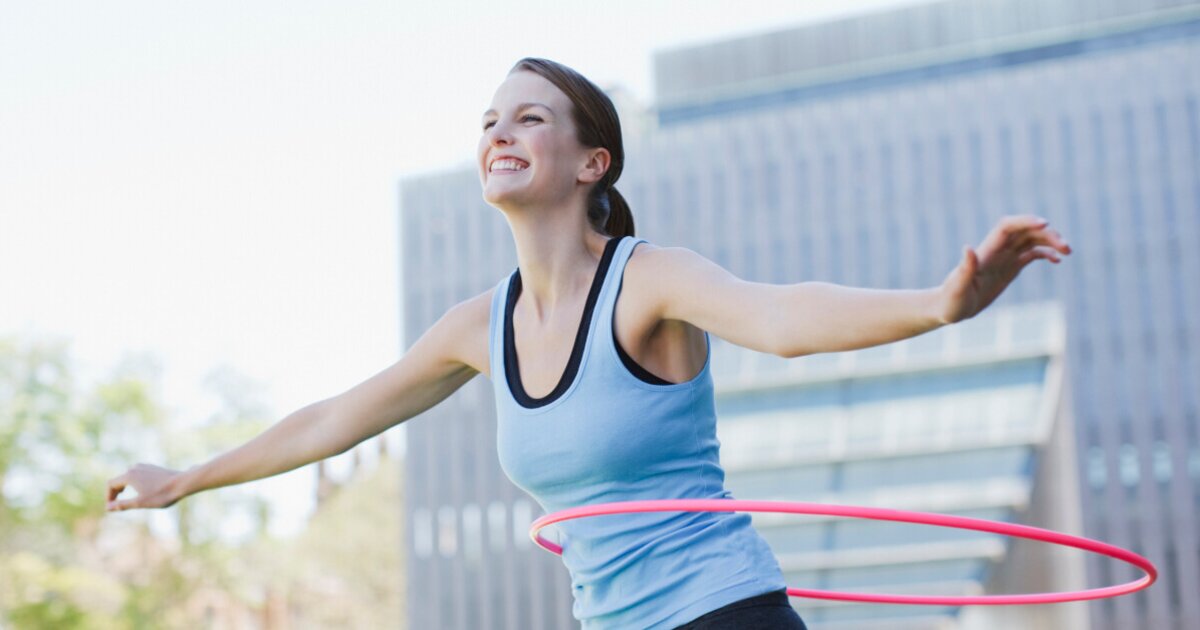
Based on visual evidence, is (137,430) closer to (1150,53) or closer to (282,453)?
(282,453)

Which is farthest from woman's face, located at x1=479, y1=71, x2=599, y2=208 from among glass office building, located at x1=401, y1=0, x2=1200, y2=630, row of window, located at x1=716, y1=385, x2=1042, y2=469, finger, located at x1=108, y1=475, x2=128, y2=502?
row of window, located at x1=716, y1=385, x2=1042, y2=469

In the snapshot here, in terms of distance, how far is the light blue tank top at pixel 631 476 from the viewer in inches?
118

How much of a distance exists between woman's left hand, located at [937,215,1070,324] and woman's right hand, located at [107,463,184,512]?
237 centimetres

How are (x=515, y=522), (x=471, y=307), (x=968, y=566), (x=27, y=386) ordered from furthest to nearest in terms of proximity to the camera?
(x=515, y=522) < (x=968, y=566) < (x=27, y=386) < (x=471, y=307)

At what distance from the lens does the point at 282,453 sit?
3861mm

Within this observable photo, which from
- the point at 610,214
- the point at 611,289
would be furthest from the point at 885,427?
the point at 611,289

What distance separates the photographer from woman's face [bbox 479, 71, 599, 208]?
132 inches

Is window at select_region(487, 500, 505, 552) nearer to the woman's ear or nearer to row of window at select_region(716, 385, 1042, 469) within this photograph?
row of window at select_region(716, 385, 1042, 469)

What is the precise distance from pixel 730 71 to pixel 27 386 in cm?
3086

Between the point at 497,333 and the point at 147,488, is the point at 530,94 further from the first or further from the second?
the point at 147,488

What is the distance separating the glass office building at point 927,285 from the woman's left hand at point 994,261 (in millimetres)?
39404

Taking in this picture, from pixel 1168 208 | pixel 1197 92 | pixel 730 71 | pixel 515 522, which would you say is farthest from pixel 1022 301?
pixel 515 522

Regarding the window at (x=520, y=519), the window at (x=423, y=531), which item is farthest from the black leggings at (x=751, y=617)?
the window at (x=423, y=531)

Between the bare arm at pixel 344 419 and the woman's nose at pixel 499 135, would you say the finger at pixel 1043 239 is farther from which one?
the bare arm at pixel 344 419
